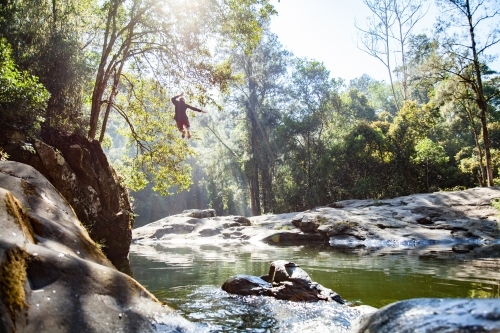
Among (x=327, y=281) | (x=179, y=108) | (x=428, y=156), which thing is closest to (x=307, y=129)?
(x=428, y=156)

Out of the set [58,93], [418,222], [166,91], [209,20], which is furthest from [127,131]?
[418,222]

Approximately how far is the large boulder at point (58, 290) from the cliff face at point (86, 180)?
544 cm

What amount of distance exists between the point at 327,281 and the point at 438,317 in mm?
5527

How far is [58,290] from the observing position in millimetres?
3086

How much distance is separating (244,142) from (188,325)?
31.2 m

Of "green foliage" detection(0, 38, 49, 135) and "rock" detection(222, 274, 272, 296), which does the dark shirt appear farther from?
"rock" detection(222, 274, 272, 296)

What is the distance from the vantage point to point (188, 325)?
370cm

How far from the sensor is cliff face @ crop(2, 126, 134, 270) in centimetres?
898

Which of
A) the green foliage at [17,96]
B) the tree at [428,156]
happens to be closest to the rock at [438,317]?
the green foliage at [17,96]

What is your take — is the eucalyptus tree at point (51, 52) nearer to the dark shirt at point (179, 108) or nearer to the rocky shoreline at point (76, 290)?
the dark shirt at point (179, 108)

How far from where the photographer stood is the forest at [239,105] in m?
11.6

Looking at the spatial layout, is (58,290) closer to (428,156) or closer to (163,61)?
(163,61)

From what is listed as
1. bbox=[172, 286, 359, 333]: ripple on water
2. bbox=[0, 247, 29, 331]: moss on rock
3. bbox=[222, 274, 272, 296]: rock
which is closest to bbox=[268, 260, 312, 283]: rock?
bbox=[222, 274, 272, 296]: rock

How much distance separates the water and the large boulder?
117 centimetres
